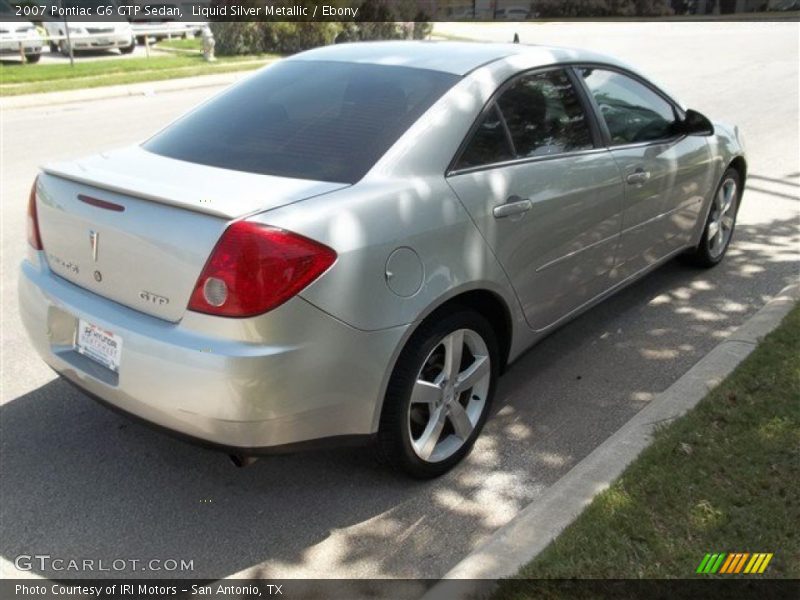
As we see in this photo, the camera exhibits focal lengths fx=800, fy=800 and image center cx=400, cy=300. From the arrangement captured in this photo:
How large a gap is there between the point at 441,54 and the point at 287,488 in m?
2.14

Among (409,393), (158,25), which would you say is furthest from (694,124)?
(158,25)

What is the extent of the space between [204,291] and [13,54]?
21.3 m

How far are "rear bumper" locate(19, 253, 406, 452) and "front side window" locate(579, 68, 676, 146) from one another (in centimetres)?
206

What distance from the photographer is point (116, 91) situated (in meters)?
16.0

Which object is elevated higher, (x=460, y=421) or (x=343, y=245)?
(x=343, y=245)

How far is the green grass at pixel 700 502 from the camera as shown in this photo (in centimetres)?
272

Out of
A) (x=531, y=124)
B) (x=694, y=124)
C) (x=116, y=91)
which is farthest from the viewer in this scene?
(x=116, y=91)

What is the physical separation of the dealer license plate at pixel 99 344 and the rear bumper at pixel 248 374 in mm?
30

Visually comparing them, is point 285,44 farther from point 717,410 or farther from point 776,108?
point 717,410

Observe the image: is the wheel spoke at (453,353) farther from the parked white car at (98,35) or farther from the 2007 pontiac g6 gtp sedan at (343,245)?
the parked white car at (98,35)

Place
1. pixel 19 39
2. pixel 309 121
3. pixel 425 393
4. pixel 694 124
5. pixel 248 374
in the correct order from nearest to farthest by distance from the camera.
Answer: pixel 248 374 → pixel 425 393 → pixel 309 121 → pixel 694 124 → pixel 19 39

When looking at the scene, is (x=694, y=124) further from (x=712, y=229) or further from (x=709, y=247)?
(x=709, y=247)

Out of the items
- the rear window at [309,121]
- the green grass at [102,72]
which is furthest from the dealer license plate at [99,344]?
the green grass at [102,72]

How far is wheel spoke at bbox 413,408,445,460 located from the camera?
3326mm
